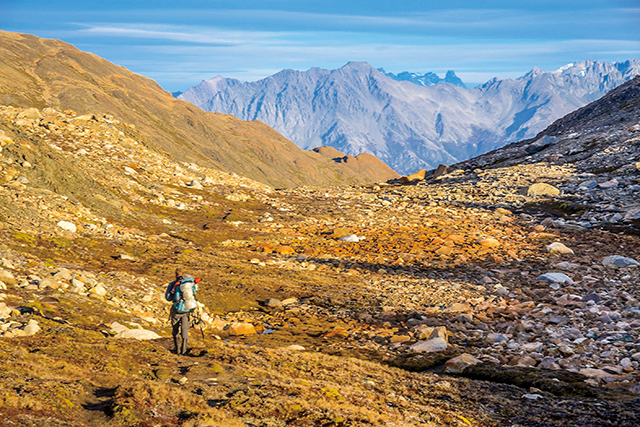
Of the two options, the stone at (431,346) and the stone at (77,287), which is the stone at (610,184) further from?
the stone at (77,287)

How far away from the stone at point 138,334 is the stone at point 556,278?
1496 centimetres

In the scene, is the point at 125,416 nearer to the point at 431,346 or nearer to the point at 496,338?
the point at 431,346

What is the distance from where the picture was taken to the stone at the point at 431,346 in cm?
1327

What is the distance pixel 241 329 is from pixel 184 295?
3.06 metres

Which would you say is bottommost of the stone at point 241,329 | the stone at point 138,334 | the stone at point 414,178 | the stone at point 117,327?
the stone at point 241,329

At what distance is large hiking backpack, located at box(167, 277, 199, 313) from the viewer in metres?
12.3

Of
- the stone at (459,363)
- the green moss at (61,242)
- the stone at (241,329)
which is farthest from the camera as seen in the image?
the green moss at (61,242)

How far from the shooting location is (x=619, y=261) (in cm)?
2095

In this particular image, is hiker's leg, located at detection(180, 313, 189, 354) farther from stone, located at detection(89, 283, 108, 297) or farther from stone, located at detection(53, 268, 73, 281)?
stone, located at detection(53, 268, 73, 281)

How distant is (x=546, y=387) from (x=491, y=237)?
16.6 meters

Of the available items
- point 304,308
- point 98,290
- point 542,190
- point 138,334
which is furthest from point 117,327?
point 542,190

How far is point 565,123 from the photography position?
228 feet

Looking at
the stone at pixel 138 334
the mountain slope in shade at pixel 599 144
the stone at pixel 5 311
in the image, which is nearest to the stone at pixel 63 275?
the stone at pixel 5 311

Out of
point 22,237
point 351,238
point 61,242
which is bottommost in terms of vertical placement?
point 351,238
